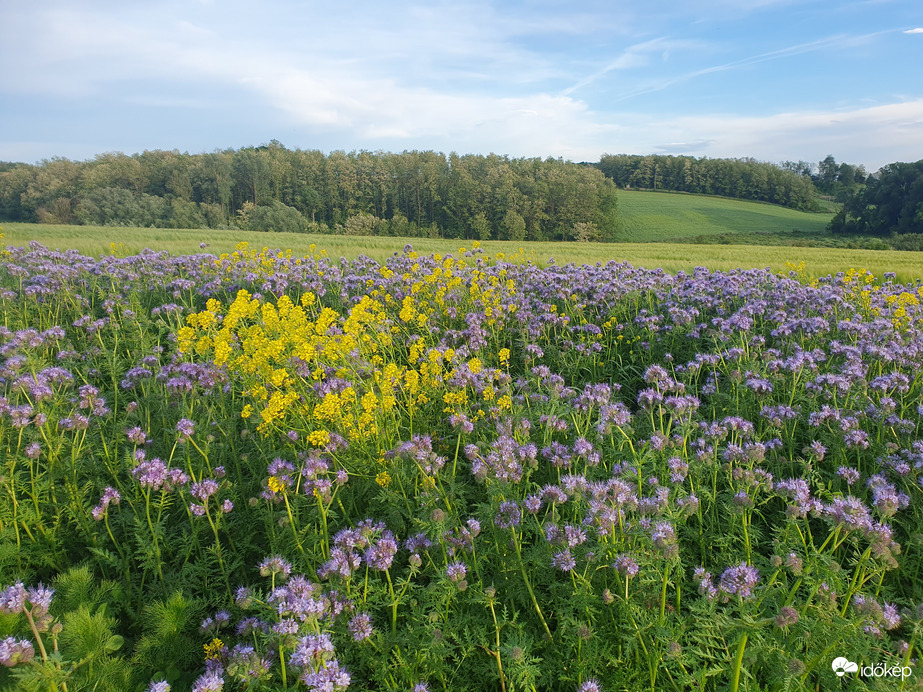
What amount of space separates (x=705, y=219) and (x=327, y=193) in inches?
2219

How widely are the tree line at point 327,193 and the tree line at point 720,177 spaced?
93.7 feet

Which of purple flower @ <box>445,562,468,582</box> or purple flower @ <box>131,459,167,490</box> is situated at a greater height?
purple flower @ <box>131,459,167,490</box>

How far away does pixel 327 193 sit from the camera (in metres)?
75.2

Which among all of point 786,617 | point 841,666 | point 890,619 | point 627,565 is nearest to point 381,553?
point 627,565

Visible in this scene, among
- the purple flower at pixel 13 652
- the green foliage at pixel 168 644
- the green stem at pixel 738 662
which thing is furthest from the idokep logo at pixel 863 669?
the purple flower at pixel 13 652

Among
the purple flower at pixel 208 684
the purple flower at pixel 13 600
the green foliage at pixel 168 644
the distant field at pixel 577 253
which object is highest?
the distant field at pixel 577 253

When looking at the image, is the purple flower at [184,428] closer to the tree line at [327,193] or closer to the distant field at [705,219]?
the tree line at [327,193]

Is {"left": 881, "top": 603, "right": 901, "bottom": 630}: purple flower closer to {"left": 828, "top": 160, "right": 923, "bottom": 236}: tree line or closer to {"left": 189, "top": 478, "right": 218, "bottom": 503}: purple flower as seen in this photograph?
{"left": 189, "top": 478, "right": 218, "bottom": 503}: purple flower

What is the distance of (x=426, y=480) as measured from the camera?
327cm

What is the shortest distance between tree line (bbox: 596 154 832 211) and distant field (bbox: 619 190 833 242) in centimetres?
526

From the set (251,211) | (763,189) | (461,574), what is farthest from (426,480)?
(763,189)

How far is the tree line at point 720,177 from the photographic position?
89.2 metres

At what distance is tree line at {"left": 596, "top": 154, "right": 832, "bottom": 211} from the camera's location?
8919 centimetres

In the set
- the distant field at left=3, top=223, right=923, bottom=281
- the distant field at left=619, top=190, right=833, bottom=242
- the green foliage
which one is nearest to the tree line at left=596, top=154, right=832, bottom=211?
the distant field at left=619, top=190, right=833, bottom=242
